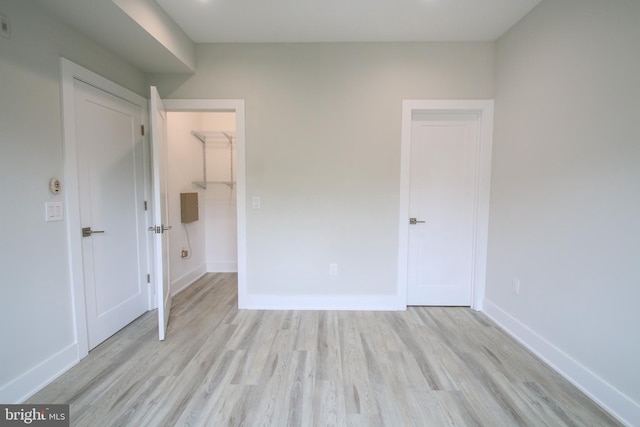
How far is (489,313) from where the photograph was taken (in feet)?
8.35

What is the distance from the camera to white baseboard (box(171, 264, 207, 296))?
3.06m

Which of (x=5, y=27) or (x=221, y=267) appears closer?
(x=5, y=27)

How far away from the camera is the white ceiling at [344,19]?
1985 millimetres

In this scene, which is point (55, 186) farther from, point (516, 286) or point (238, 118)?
point (516, 286)

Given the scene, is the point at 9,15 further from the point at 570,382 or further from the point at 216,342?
the point at 570,382

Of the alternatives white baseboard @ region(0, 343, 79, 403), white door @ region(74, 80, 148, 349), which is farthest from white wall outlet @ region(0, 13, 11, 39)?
white baseboard @ region(0, 343, 79, 403)

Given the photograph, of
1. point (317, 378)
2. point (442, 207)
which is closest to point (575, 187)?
point (442, 207)

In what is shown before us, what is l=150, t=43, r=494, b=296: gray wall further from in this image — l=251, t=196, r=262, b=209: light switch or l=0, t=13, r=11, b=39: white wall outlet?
l=0, t=13, r=11, b=39: white wall outlet

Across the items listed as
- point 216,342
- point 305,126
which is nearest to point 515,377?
point 216,342

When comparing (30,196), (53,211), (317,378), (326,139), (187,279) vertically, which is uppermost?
(326,139)

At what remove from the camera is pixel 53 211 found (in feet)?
5.54

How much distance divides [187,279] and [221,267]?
1.96 feet

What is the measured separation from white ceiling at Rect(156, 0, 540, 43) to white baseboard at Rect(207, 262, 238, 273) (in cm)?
286

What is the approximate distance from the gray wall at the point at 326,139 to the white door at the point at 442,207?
0.82 ft
